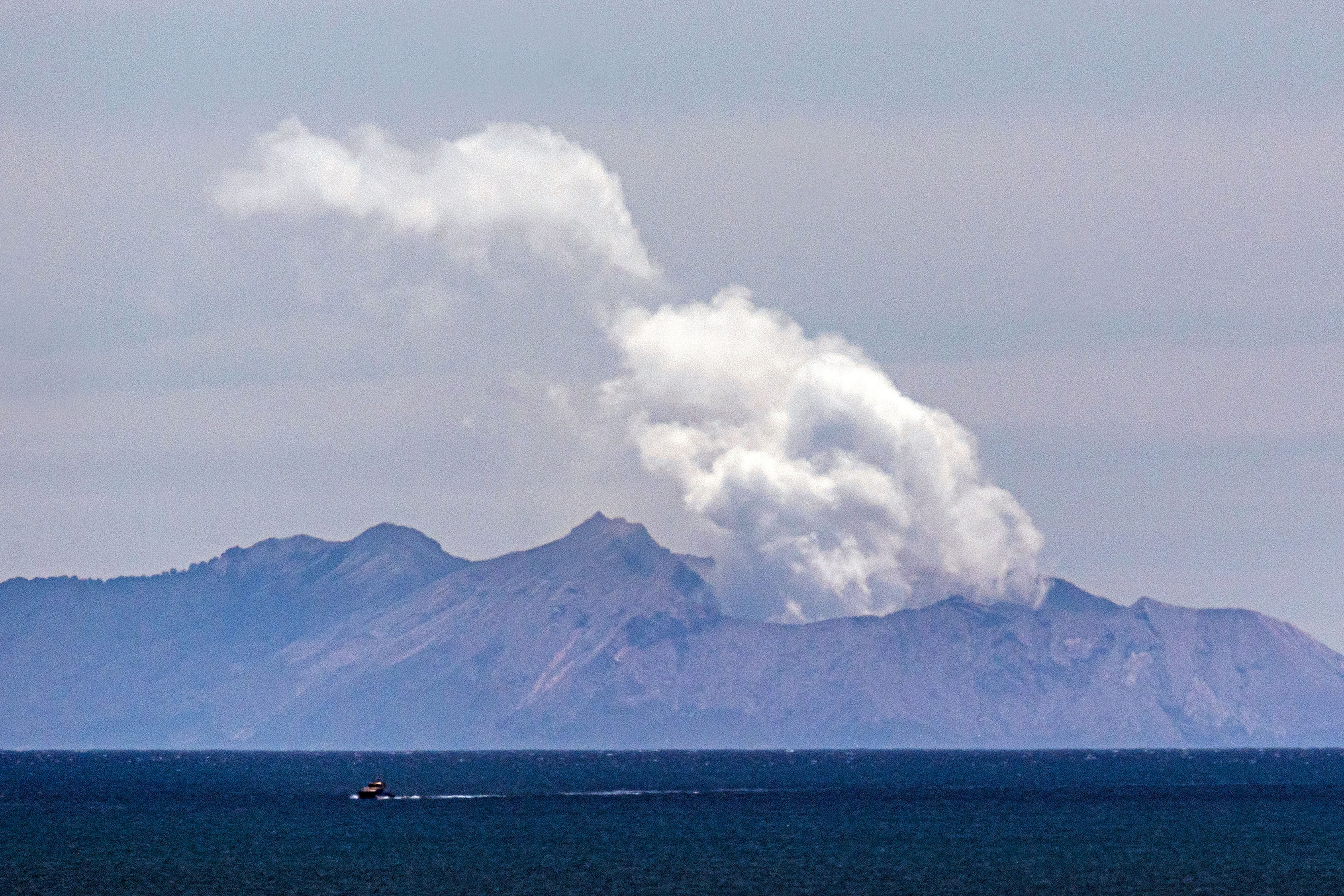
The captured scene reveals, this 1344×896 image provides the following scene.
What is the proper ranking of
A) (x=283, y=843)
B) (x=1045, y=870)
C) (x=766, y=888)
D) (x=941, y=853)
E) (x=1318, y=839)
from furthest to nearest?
(x=1318, y=839) → (x=283, y=843) → (x=941, y=853) → (x=1045, y=870) → (x=766, y=888)

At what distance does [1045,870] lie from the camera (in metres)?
158

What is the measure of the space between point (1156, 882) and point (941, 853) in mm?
27359

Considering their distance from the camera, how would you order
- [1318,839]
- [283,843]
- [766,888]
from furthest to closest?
[1318,839]
[283,843]
[766,888]

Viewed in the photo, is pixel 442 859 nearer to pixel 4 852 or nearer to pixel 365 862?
pixel 365 862

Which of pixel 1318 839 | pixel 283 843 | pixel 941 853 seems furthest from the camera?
pixel 1318 839

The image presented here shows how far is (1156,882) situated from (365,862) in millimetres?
59022

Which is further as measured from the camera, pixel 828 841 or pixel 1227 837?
pixel 1227 837

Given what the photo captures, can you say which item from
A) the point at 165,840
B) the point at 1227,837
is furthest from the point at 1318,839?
the point at 165,840

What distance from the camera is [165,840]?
625ft

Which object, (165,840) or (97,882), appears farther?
(165,840)

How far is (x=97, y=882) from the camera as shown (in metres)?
147

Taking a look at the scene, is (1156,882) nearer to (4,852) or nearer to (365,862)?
(365,862)

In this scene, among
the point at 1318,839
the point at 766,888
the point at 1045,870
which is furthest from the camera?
the point at 1318,839

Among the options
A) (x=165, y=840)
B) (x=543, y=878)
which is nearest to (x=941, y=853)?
(x=543, y=878)
